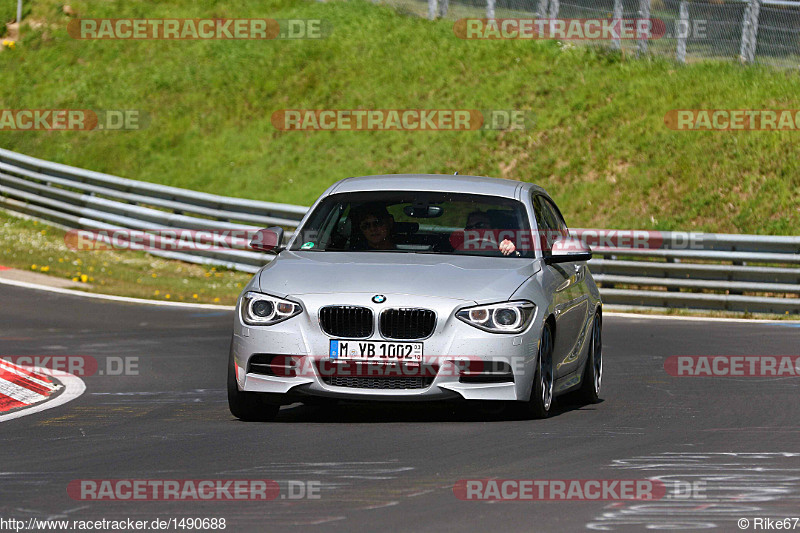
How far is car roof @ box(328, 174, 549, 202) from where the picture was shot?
34.1 feet

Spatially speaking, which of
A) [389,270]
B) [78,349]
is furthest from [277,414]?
[78,349]

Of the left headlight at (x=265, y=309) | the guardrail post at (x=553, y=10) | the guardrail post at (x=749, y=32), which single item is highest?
the guardrail post at (x=553, y=10)

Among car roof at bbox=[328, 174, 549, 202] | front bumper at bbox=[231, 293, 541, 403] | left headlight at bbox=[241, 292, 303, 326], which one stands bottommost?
front bumper at bbox=[231, 293, 541, 403]

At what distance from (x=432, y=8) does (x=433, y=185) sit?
24.2m

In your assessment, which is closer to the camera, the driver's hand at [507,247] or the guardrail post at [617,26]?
the driver's hand at [507,247]

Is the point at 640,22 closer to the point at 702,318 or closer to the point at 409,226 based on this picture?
the point at 702,318

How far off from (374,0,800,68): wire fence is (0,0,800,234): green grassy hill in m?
0.35

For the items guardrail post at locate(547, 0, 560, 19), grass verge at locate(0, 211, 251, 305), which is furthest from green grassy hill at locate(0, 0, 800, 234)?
grass verge at locate(0, 211, 251, 305)

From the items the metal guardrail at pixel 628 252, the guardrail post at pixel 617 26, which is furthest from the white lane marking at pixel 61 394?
the guardrail post at pixel 617 26

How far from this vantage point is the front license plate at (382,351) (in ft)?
28.8

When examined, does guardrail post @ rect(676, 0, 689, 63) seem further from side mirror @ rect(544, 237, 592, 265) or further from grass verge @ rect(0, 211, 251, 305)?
side mirror @ rect(544, 237, 592, 265)

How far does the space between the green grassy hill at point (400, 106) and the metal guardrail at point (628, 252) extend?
3.15m

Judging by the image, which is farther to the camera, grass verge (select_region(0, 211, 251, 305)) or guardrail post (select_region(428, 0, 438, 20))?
guardrail post (select_region(428, 0, 438, 20))

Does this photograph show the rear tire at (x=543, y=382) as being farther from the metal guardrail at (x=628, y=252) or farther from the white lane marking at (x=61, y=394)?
the metal guardrail at (x=628, y=252)
